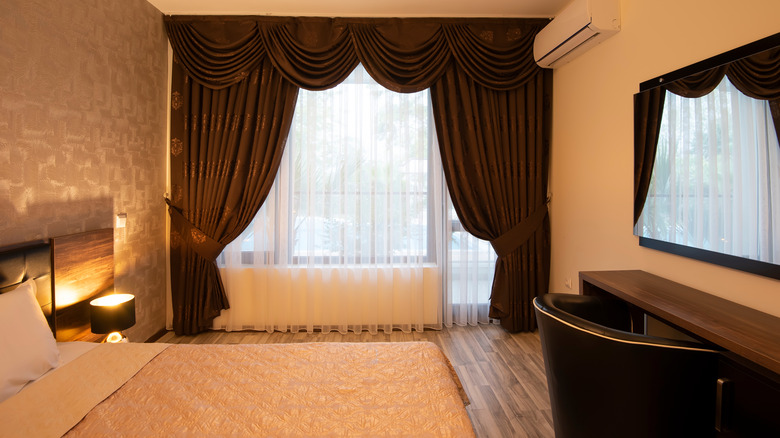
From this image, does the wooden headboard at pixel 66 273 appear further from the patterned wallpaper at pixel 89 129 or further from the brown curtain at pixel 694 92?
the brown curtain at pixel 694 92

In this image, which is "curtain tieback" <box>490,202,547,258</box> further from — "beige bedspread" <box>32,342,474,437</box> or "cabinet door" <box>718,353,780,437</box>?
"cabinet door" <box>718,353,780,437</box>

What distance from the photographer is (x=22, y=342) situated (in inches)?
65.9

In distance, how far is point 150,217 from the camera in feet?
10.7

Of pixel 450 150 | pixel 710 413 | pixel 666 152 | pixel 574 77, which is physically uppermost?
pixel 574 77

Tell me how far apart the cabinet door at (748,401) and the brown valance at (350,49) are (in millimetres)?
2623

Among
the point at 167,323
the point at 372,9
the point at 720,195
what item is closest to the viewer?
the point at 720,195

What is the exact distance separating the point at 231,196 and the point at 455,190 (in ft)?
6.17

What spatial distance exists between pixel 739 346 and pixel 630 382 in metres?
0.34

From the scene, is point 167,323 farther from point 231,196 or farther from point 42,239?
point 42,239

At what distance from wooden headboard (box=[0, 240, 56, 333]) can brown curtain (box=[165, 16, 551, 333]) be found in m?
1.36

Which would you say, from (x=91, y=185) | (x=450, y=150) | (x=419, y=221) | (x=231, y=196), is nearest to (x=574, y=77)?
(x=450, y=150)

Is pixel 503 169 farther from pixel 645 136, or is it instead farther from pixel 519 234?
pixel 645 136

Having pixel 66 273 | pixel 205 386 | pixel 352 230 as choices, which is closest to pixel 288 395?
pixel 205 386

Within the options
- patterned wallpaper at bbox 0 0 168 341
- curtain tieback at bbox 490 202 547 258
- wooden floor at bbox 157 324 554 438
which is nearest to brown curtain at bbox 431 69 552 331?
curtain tieback at bbox 490 202 547 258
